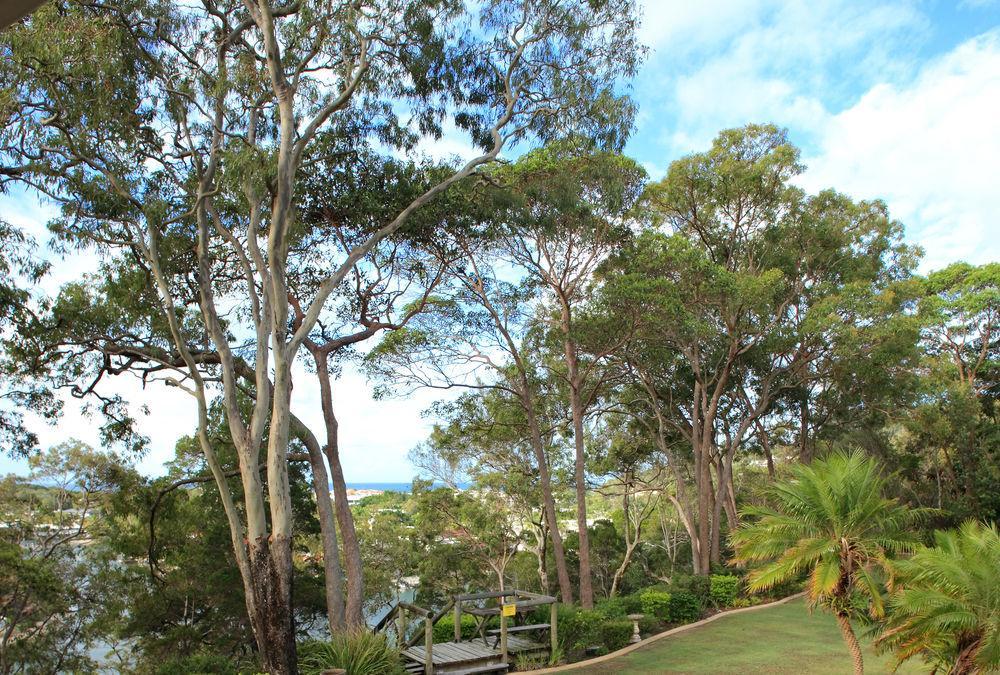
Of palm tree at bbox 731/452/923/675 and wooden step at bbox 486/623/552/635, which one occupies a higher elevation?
palm tree at bbox 731/452/923/675

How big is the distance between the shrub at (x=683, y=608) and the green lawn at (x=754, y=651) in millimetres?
549

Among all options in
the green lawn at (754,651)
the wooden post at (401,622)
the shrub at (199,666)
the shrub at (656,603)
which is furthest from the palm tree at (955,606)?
Result: the shrub at (199,666)

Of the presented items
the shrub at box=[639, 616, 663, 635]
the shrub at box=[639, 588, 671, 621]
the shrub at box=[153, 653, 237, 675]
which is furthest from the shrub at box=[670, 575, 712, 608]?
the shrub at box=[153, 653, 237, 675]

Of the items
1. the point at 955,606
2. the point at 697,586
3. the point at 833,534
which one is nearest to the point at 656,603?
the point at 697,586

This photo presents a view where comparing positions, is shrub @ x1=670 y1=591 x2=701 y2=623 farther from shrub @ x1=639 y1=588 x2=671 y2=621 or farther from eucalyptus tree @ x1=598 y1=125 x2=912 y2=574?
eucalyptus tree @ x1=598 y1=125 x2=912 y2=574

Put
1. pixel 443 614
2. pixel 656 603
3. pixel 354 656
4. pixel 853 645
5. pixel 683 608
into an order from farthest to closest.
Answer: pixel 683 608, pixel 656 603, pixel 443 614, pixel 354 656, pixel 853 645

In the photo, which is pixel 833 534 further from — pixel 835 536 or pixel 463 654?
pixel 463 654

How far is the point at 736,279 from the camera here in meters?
17.2

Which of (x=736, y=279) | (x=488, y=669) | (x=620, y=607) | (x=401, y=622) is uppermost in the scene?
(x=736, y=279)

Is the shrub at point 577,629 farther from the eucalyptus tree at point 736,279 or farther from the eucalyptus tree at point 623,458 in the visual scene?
the eucalyptus tree at point 623,458

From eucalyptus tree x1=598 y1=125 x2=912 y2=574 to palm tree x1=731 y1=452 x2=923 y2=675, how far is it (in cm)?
757

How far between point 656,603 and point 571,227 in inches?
315

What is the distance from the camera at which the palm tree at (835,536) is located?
8031mm

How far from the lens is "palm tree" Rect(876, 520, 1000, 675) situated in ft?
22.6
